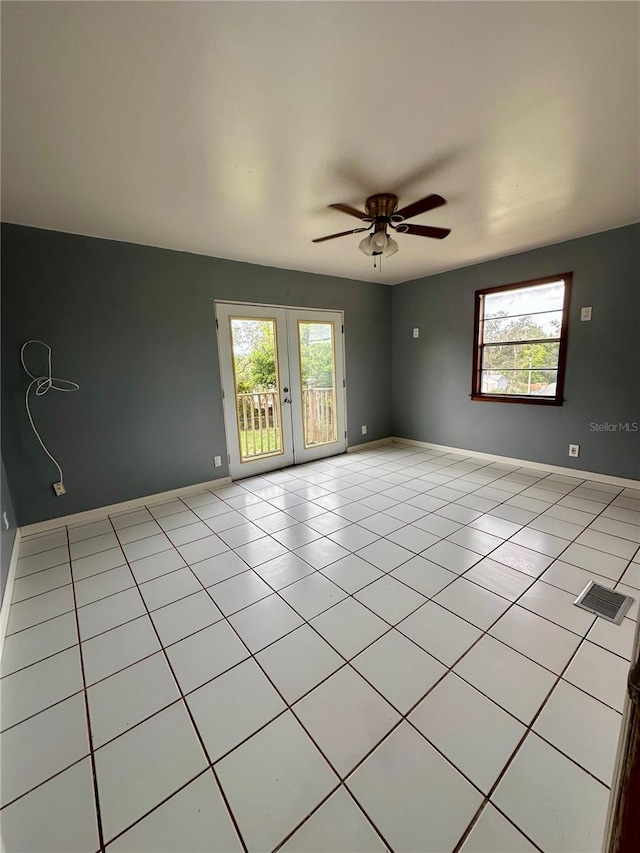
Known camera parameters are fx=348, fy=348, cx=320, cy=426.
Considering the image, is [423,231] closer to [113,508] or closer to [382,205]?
[382,205]

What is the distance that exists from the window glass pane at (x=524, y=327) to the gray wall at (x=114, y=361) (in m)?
2.55

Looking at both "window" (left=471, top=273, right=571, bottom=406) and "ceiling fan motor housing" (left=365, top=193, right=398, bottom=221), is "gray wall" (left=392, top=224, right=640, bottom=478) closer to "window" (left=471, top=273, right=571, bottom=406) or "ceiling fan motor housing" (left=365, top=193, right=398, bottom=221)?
"window" (left=471, top=273, right=571, bottom=406)

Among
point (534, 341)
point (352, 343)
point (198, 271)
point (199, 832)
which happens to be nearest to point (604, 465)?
point (534, 341)

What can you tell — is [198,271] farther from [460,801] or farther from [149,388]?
[460,801]

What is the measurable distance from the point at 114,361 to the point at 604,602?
3969 millimetres

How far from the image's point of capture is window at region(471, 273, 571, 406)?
12.2 feet

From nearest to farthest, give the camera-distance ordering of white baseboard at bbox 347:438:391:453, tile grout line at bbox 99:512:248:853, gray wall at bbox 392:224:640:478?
1. tile grout line at bbox 99:512:248:853
2. gray wall at bbox 392:224:640:478
3. white baseboard at bbox 347:438:391:453

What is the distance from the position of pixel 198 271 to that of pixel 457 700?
3.90 metres

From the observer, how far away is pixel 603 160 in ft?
6.82

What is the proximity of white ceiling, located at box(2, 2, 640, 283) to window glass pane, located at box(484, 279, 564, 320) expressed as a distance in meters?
0.96

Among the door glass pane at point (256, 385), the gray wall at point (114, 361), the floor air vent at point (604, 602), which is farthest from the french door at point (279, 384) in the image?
the floor air vent at point (604, 602)

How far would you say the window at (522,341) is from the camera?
372 centimetres

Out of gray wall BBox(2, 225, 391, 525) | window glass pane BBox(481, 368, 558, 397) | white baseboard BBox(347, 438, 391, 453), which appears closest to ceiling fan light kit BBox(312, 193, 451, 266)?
gray wall BBox(2, 225, 391, 525)

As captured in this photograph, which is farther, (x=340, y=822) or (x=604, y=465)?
(x=604, y=465)
